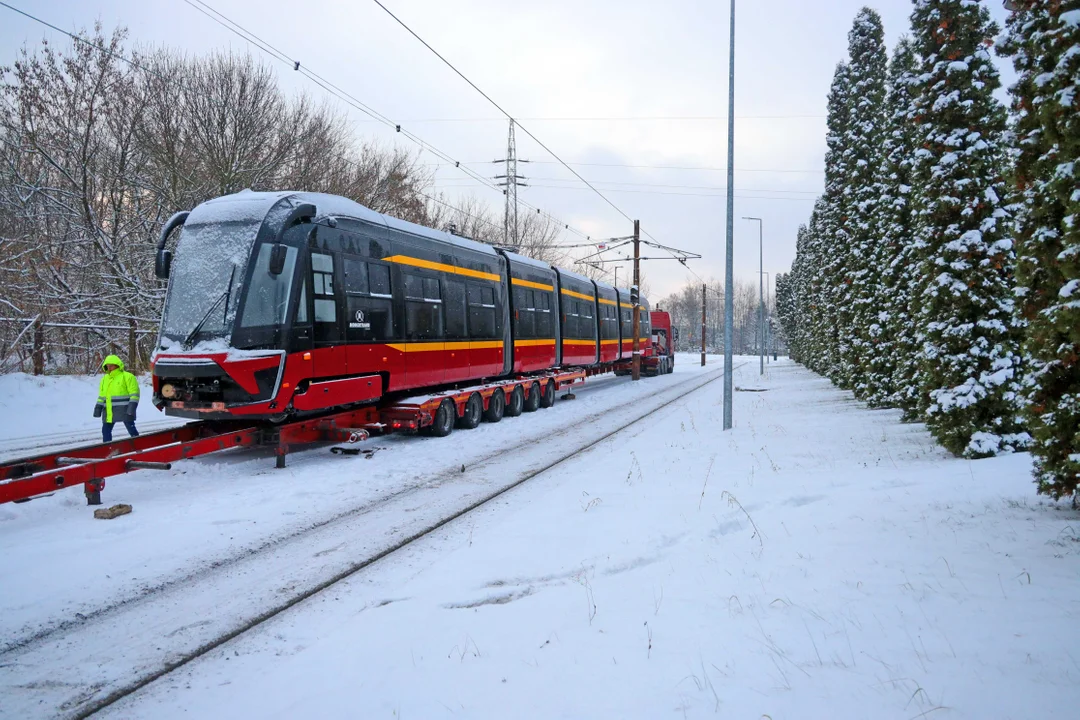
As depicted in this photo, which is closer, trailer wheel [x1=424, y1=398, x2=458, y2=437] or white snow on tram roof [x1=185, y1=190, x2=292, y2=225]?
white snow on tram roof [x1=185, y1=190, x2=292, y2=225]

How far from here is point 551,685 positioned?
3734 millimetres

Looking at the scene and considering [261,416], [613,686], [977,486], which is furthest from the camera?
[261,416]

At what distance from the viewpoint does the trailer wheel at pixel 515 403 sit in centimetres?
1791

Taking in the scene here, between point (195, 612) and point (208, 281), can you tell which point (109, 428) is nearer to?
point (208, 281)

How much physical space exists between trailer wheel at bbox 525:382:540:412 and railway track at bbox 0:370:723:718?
1045cm

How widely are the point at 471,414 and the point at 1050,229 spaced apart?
11.2m

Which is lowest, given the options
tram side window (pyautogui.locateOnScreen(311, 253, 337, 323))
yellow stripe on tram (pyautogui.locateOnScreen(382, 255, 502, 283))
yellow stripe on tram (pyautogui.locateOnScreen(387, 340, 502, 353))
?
yellow stripe on tram (pyautogui.locateOnScreen(387, 340, 502, 353))

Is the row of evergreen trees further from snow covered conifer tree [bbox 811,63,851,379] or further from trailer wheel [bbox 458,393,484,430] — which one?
trailer wheel [bbox 458,393,484,430]

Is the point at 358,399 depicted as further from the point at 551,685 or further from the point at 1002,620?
the point at 1002,620

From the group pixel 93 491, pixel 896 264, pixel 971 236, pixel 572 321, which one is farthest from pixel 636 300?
pixel 93 491

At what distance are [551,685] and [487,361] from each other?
12.7 m

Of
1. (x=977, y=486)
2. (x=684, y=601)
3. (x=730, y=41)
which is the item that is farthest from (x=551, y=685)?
(x=730, y=41)

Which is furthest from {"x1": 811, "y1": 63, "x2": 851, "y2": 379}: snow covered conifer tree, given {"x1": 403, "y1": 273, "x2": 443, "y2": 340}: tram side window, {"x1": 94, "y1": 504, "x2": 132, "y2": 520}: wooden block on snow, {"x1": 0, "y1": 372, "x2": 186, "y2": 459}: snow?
{"x1": 94, "y1": 504, "x2": 132, "y2": 520}: wooden block on snow

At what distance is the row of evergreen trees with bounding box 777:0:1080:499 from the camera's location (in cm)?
630
